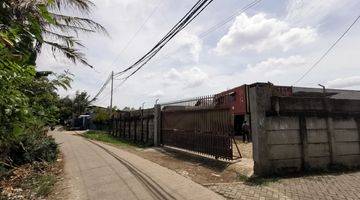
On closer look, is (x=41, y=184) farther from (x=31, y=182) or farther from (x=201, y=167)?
(x=201, y=167)

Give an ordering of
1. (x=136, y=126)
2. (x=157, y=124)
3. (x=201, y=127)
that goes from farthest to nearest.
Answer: (x=136, y=126)
(x=157, y=124)
(x=201, y=127)

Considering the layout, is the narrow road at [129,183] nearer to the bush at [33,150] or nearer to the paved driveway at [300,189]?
the paved driveway at [300,189]

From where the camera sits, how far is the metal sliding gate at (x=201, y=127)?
42.1ft

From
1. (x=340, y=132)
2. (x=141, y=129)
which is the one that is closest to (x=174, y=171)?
(x=340, y=132)

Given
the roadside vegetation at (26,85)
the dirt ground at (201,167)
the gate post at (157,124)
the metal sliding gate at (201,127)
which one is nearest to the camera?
the roadside vegetation at (26,85)

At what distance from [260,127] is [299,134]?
4.61 feet

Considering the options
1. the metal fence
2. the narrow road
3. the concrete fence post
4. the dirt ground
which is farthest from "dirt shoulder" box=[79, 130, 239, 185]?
the metal fence

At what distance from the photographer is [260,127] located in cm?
1044

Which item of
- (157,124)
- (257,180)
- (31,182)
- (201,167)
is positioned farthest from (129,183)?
(157,124)

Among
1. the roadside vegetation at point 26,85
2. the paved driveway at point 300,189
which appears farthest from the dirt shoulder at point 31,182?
→ the paved driveway at point 300,189

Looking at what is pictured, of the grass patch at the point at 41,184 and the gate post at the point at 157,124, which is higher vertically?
the gate post at the point at 157,124

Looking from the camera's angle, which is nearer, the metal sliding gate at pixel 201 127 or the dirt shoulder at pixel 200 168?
the dirt shoulder at pixel 200 168

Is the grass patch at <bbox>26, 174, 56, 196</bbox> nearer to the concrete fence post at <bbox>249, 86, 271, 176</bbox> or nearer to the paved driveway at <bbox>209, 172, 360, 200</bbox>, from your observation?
the paved driveway at <bbox>209, 172, 360, 200</bbox>

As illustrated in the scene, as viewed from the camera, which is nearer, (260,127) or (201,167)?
(260,127)
